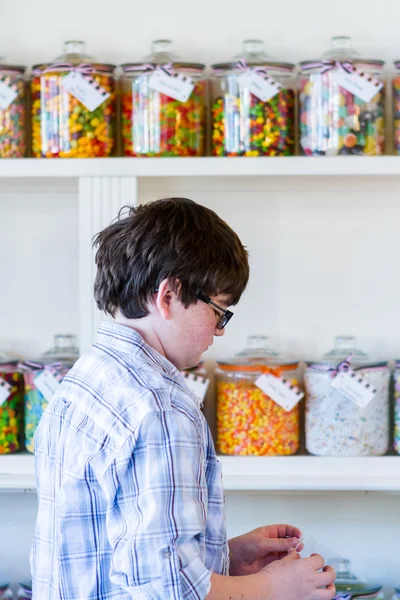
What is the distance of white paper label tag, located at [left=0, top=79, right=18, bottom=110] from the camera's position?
59.6 inches

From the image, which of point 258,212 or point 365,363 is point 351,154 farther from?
point 365,363

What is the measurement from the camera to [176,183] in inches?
65.4

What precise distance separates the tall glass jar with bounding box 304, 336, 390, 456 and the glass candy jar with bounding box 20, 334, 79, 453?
463 millimetres

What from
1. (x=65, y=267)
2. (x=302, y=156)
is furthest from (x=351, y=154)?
(x=65, y=267)

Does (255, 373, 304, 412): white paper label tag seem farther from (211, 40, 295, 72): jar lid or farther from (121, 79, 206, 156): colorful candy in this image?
(211, 40, 295, 72): jar lid

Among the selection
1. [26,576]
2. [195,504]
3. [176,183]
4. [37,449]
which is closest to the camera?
[195,504]

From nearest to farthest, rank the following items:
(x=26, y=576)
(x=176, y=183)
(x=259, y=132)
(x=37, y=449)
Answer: (x=37, y=449) → (x=259, y=132) → (x=176, y=183) → (x=26, y=576)

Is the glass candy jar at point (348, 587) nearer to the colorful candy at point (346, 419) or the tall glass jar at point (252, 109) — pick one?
the colorful candy at point (346, 419)

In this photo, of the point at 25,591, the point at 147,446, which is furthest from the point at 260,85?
the point at 25,591

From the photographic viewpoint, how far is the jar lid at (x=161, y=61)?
1507 millimetres

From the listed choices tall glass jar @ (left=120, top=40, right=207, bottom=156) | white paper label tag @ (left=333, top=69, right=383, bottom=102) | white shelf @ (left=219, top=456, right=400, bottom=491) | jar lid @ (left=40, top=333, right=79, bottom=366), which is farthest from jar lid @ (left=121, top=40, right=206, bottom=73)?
white shelf @ (left=219, top=456, right=400, bottom=491)

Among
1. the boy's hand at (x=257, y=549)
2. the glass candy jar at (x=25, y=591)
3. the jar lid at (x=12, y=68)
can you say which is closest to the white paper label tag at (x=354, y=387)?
the boy's hand at (x=257, y=549)

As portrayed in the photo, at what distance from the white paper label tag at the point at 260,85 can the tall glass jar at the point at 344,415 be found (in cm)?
50

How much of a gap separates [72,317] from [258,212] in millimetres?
438
